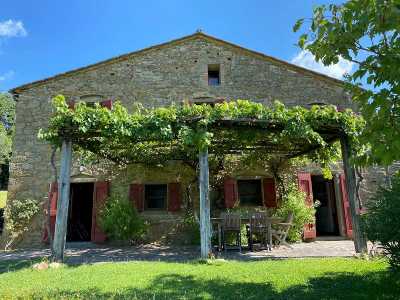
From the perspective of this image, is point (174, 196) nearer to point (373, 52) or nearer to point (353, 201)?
point (353, 201)

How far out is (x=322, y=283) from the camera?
15.4 ft

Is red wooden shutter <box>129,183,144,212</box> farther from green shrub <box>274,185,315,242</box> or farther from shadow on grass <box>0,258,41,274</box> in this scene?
green shrub <box>274,185,315,242</box>

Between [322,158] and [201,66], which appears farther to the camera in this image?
[201,66]

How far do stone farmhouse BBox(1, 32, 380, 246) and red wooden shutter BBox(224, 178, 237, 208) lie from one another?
0.03 m

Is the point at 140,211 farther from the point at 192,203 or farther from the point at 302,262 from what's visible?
the point at 302,262

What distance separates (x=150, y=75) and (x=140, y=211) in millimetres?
4809

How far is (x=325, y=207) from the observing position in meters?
12.6

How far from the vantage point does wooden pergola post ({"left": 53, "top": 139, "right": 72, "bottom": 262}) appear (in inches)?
263

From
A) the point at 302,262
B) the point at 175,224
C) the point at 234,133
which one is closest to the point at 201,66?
the point at 234,133

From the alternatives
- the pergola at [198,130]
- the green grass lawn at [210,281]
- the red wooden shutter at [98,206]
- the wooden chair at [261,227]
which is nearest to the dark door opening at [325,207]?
the wooden chair at [261,227]

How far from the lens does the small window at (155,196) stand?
36.1 ft

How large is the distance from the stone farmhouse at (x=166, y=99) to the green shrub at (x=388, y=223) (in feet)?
19.4

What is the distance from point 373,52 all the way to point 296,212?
7130 mm

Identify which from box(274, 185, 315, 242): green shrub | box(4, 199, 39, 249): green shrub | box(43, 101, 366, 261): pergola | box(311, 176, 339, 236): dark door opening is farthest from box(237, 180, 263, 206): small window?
box(4, 199, 39, 249): green shrub
